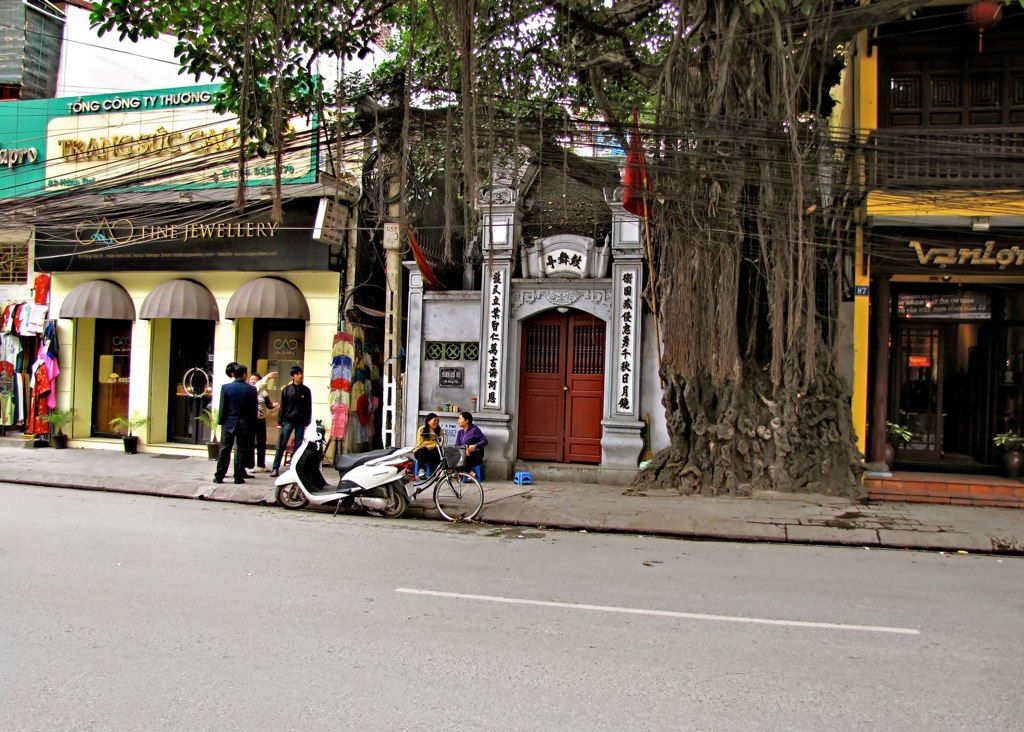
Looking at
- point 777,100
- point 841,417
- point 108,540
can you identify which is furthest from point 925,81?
point 108,540

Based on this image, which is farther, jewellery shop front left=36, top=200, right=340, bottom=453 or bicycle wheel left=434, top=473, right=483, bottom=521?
jewellery shop front left=36, top=200, right=340, bottom=453

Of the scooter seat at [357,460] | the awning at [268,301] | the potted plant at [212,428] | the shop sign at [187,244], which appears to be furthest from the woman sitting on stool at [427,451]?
the potted plant at [212,428]

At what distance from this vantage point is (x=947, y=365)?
38.1ft

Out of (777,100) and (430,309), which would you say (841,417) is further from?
(430,309)

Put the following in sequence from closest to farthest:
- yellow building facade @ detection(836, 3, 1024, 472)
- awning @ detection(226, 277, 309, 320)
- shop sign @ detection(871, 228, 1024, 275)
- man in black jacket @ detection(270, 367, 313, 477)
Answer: yellow building facade @ detection(836, 3, 1024, 472) < shop sign @ detection(871, 228, 1024, 275) < man in black jacket @ detection(270, 367, 313, 477) < awning @ detection(226, 277, 309, 320)

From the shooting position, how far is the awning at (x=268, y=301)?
12672mm

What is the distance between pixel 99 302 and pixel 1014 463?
1542cm

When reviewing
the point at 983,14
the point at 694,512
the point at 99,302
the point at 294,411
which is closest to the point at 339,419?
the point at 294,411

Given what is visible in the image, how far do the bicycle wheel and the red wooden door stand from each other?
2349mm

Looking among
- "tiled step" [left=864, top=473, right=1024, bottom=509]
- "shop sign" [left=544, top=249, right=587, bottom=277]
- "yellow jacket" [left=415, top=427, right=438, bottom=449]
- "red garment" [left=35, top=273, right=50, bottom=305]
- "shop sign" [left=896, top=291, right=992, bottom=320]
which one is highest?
"shop sign" [left=544, top=249, right=587, bottom=277]

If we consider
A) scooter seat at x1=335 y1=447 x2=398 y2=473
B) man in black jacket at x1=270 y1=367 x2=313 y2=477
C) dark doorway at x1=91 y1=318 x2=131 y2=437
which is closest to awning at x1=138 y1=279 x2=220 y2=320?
dark doorway at x1=91 y1=318 x2=131 y2=437

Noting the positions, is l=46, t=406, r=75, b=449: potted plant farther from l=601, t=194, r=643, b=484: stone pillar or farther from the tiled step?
the tiled step

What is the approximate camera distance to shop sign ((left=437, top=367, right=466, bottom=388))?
12.3 meters

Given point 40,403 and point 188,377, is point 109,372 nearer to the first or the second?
point 40,403
